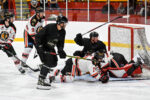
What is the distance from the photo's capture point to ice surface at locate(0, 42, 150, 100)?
4.16 meters

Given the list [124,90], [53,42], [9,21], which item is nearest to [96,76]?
[124,90]

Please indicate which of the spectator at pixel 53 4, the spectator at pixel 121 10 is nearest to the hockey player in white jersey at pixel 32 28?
the spectator at pixel 121 10

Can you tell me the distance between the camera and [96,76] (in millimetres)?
4742

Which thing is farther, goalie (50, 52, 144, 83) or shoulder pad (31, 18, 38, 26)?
shoulder pad (31, 18, 38, 26)

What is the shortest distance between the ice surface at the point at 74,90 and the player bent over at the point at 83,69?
0.09 metres

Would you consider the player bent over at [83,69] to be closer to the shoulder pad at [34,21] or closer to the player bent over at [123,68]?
the player bent over at [123,68]

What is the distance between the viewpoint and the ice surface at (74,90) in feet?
13.7

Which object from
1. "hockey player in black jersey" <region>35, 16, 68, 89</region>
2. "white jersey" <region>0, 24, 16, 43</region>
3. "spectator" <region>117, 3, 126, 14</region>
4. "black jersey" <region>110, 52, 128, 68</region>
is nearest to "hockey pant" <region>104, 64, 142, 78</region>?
"black jersey" <region>110, 52, 128, 68</region>

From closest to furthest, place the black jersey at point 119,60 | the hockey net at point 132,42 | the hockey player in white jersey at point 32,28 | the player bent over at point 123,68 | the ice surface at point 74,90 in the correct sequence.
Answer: the ice surface at point 74,90, the player bent over at point 123,68, the black jersey at point 119,60, the hockey net at point 132,42, the hockey player in white jersey at point 32,28

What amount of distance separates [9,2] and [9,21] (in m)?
5.21

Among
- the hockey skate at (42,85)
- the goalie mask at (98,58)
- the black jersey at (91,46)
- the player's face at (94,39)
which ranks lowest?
the hockey skate at (42,85)

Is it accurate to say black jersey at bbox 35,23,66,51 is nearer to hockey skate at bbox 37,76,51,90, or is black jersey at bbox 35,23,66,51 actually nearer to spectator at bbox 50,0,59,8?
hockey skate at bbox 37,76,51,90

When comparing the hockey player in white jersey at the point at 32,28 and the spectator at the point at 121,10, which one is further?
the spectator at the point at 121,10

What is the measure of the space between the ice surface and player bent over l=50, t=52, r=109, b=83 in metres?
0.09
